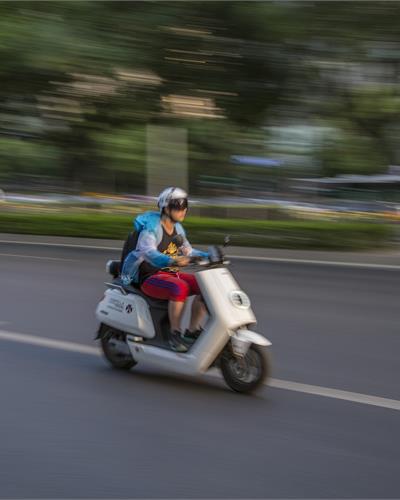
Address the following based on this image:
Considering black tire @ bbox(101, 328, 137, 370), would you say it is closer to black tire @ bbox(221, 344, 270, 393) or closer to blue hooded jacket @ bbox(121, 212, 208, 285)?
blue hooded jacket @ bbox(121, 212, 208, 285)

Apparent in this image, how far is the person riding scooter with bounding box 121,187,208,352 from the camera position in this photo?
554 centimetres

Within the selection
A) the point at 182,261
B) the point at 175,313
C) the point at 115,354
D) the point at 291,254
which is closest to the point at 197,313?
the point at 175,313

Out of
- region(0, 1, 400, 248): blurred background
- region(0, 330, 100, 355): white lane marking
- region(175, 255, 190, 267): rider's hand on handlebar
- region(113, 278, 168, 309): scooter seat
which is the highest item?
region(0, 1, 400, 248): blurred background

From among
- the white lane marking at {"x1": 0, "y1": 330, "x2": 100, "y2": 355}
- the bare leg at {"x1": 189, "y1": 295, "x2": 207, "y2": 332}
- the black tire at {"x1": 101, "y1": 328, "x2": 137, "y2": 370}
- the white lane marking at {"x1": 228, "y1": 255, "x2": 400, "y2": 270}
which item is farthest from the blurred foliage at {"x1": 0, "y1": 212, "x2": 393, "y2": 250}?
the bare leg at {"x1": 189, "y1": 295, "x2": 207, "y2": 332}

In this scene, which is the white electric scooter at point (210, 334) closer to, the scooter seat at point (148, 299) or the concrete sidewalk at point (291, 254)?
the scooter seat at point (148, 299)

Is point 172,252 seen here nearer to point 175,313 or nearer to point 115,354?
point 175,313

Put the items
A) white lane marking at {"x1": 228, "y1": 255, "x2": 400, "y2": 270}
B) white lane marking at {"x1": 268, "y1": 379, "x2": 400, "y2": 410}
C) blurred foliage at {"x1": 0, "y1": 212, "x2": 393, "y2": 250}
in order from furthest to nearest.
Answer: blurred foliage at {"x1": 0, "y1": 212, "x2": 393, "y2": 250}
white lane marking at {"x1": 228, "y1": 255, "x2": 400, "y2": 270}
white lane marking at {"x1": 268, "y1": 379, "x2": 400, "y2": 410}

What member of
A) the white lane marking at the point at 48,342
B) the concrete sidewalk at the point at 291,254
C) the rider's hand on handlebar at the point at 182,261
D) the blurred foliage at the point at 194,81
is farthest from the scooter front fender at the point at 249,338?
the blurred foliage at the point at 194,81

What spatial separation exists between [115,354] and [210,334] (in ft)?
3.58

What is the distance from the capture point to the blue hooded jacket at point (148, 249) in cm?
552

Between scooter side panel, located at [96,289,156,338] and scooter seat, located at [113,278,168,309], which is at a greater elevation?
Result: scooter seat, located at [113,278,168,309]

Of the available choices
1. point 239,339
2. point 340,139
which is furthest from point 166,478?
point 340,139

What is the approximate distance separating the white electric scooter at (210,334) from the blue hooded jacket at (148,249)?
16 cm

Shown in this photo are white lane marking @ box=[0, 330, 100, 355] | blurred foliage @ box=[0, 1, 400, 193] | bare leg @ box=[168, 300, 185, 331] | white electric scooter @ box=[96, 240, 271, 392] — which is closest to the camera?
white electric scooter @ box=[96, 240, 271, 392]
